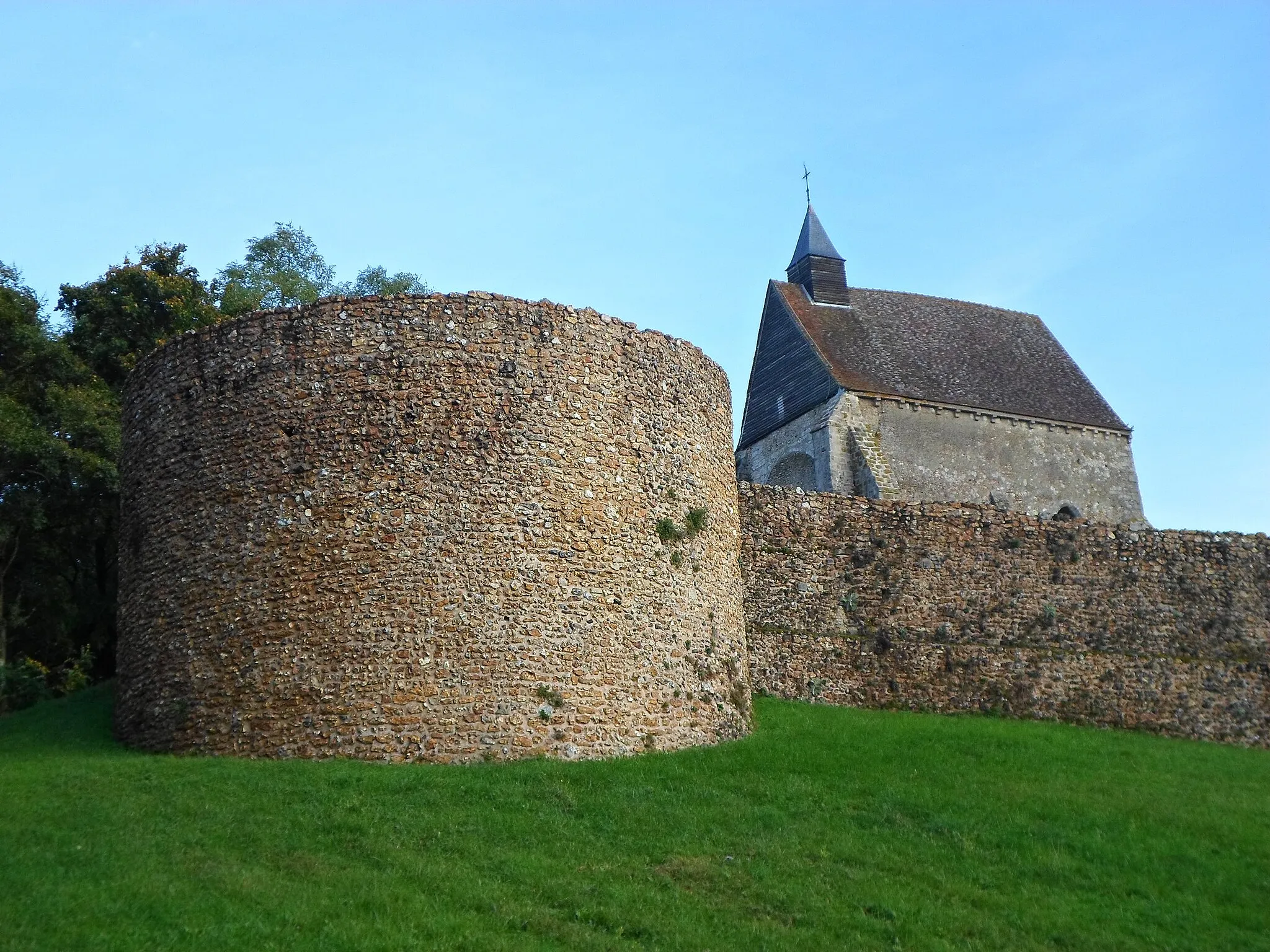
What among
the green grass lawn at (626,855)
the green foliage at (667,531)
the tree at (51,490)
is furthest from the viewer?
the tree at (51,490)

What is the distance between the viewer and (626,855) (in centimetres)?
1145

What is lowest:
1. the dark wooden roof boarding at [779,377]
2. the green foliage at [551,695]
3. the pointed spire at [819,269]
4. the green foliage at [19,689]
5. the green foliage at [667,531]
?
the green foliage at [551,695]

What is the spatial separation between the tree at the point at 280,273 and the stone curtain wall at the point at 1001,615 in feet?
52.7

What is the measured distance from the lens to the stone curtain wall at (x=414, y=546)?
14.3 m

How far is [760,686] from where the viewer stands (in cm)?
1942

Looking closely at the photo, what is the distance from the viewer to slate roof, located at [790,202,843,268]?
37469 millimetres

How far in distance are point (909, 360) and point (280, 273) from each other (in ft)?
61.3

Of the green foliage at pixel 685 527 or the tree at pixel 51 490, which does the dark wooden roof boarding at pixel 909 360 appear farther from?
the tree at pixel 51 490

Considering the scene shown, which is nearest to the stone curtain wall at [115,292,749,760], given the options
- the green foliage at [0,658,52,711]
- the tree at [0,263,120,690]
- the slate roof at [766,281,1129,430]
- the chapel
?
the tree at [0,263,120,690]

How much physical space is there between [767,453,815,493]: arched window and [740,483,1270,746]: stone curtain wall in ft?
33.2

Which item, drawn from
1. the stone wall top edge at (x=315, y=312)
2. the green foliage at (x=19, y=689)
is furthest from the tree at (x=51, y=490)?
the stone wall top edge at (x=315, y=312)

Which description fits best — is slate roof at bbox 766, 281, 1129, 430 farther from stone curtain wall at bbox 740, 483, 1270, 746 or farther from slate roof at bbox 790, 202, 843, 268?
stone curtain wall at bbox 740, 483, 1270, 746

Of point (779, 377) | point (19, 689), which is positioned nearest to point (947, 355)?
point (779, 377)

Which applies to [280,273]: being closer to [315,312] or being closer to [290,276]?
[290,276]
